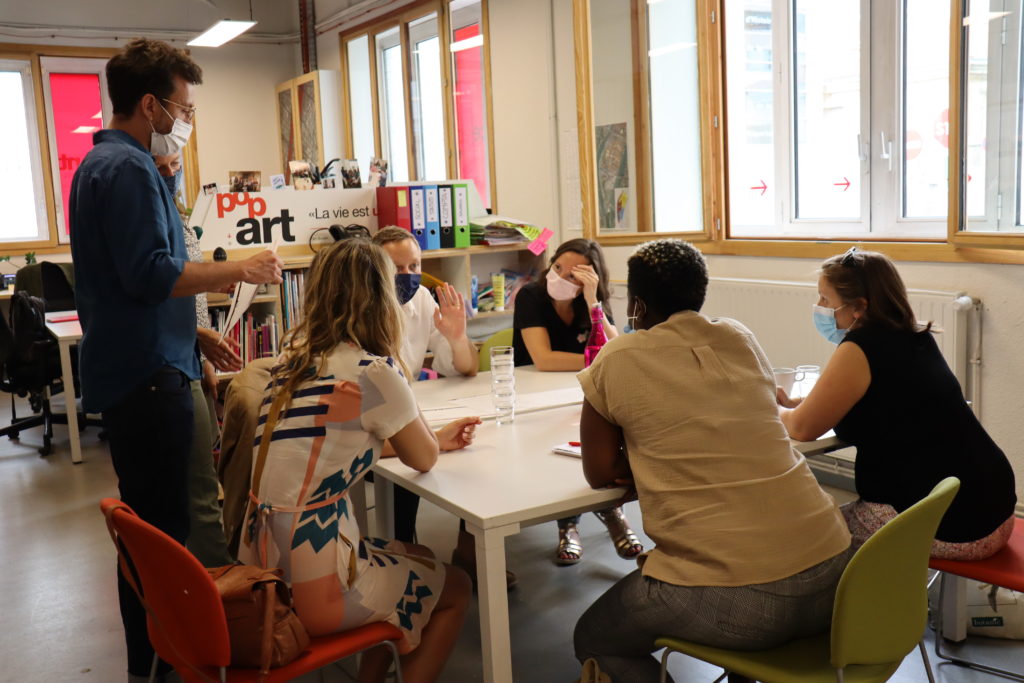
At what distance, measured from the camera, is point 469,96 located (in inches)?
272

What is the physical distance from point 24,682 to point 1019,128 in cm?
348

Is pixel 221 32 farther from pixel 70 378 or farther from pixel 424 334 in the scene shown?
pixel 424 334

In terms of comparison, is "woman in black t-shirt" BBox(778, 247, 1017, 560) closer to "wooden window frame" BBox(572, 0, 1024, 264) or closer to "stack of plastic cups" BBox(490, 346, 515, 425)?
"stack of plastic cups" BBox(490, 346, 515, 425)

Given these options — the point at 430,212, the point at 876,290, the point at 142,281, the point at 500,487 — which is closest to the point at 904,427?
the point at 876,290

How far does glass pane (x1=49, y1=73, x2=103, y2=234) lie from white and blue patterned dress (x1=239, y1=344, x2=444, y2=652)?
726 cm

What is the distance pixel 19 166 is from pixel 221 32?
7.30ft

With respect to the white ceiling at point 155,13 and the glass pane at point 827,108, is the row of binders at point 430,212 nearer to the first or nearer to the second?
the glass pane at point 827,108

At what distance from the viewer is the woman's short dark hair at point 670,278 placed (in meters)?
1.84

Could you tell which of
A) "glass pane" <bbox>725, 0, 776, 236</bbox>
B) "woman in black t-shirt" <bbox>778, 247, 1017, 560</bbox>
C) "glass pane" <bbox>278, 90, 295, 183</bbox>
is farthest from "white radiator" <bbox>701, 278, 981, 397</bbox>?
"glass pane" <bbox>278, 90, 295, 183</bbox>

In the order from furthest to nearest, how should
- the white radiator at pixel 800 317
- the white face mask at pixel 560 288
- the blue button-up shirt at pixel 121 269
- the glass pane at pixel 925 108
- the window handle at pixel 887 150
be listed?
the window handle at pixel 887 150 < the glass pane at pixel 925 108 < the white radiator at pixel 800 317 < the white face mask at pixel 560 288 < the blue button-up shirt at pixel 121 269

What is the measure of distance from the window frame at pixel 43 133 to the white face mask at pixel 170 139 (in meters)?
6.43

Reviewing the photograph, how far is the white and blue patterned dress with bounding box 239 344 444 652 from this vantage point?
1820 mm

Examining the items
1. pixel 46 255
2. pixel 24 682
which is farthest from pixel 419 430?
pixel 46 255

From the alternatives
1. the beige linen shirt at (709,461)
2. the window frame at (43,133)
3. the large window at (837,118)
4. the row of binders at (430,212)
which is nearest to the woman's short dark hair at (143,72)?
the beige linen shirt at (709,461)
